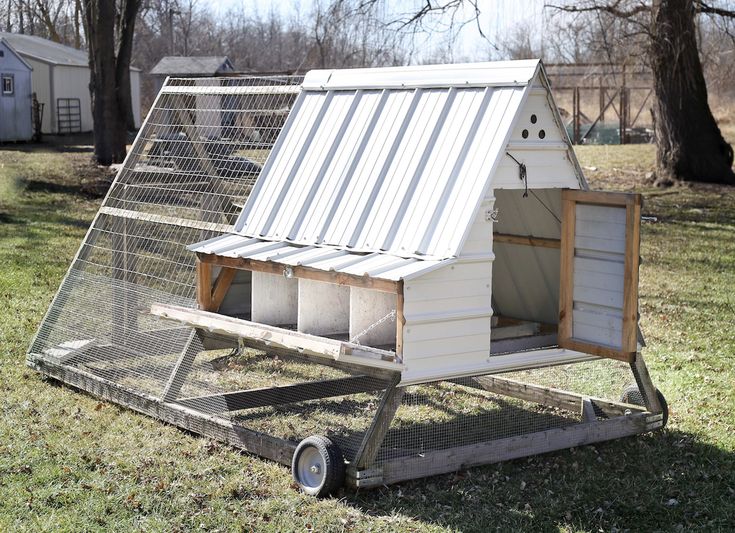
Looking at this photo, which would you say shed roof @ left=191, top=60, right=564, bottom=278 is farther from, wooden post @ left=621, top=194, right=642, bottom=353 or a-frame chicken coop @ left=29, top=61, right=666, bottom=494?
wooden post @ left=621, top=194, right=642, bottom=353

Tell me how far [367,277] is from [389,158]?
3.30ft

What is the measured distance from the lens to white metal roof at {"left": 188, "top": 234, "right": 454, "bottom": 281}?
586 cm

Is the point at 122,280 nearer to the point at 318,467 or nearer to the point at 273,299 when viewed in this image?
the point at 273,299

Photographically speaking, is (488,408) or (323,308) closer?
(323,308)

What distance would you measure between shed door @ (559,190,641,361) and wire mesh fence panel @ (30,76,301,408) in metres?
2.22

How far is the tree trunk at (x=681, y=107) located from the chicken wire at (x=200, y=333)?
11.8 meters

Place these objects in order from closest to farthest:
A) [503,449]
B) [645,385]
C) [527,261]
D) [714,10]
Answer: [503,449] → [645,385] → [527,261] → [714,10]

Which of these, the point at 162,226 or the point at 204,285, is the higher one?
the point at 162,226

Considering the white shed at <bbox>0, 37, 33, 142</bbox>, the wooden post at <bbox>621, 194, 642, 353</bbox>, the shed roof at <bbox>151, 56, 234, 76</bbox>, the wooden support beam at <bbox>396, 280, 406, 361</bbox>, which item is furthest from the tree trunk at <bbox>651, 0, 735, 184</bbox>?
the shed roof at <bbox>151, 56, 234, 76</bbox>

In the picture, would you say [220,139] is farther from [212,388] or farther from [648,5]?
[648,5]

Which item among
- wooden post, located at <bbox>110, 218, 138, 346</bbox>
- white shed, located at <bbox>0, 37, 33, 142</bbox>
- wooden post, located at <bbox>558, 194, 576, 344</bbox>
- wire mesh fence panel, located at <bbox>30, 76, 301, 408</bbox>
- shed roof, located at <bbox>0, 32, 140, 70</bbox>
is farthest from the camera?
shed roof, located at <bbox>0, 32, 140, 70</bbox>

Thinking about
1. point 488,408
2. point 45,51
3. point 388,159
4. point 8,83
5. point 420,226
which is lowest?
point 488,408

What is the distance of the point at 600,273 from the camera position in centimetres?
655

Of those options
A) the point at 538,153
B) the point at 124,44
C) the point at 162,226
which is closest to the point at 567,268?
the point at 538,153
